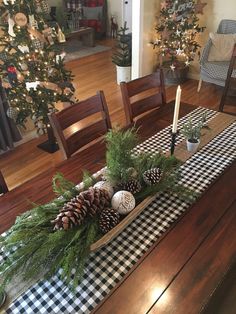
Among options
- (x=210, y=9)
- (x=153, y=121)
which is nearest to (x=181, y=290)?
(x=153, y=121)

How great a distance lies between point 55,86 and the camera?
2518 mm

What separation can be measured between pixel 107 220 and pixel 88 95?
3.36 m

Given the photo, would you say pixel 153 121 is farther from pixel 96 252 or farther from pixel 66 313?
pixel 66 313

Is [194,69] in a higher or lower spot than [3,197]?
lower

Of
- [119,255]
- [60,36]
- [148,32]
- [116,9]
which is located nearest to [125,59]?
[148,32]

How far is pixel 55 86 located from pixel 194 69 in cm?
282

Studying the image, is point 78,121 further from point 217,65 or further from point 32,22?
point 217,65

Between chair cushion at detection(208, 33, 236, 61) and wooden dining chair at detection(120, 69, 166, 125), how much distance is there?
7.82ft

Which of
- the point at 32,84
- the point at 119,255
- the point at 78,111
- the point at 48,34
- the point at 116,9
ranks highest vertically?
the point at 48,34

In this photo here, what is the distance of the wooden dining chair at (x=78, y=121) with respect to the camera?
1371 mm

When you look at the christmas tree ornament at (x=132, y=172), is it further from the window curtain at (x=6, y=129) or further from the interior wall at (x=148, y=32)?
the interior wall at (x=148, y=32)

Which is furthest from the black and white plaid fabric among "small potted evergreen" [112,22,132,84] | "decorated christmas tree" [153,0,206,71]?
"small potted evergreen" [112,22,132,84]

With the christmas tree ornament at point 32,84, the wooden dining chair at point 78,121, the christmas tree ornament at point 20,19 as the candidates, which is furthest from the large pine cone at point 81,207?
the christmas tree ornament at point 20,19

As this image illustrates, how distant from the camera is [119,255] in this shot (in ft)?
2.86
